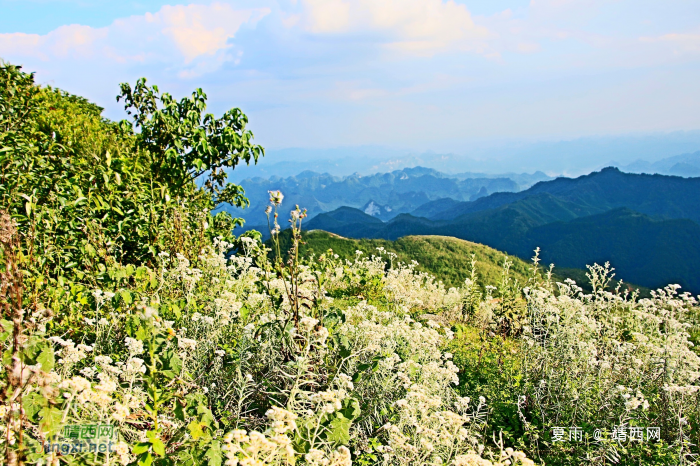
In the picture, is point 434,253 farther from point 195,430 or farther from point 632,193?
point 632,193

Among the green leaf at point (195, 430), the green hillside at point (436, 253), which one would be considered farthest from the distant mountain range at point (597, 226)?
the green leaf at point (195, 430)

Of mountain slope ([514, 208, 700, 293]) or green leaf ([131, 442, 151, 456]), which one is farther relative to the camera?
mountain slope ([514, 208, 700, 293])

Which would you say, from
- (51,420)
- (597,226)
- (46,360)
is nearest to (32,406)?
(46,360)

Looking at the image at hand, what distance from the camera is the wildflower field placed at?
95.1 inches

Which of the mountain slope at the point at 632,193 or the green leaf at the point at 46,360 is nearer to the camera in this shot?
the green leaf at the point at 46,360

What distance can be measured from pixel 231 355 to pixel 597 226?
348ft

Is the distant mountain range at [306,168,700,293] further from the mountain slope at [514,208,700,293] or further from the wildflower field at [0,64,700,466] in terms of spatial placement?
the wildflower field at [0,64,700,466]

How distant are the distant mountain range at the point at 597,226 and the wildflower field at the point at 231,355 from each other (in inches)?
2622

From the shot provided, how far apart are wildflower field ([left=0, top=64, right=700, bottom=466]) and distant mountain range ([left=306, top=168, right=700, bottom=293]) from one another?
219ft

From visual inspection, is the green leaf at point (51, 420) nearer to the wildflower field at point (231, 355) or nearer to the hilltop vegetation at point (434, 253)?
the wildflower field at point (231, 355)

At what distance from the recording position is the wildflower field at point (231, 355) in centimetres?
242

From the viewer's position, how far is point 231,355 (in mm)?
3666

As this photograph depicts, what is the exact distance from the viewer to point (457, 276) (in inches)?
690

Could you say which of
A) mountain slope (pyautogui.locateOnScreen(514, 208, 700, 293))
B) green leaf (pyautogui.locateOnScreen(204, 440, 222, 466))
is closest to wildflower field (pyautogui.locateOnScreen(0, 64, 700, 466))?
green leaf (pyautogui.locateOnScreen(204, 440, 222, 466))
